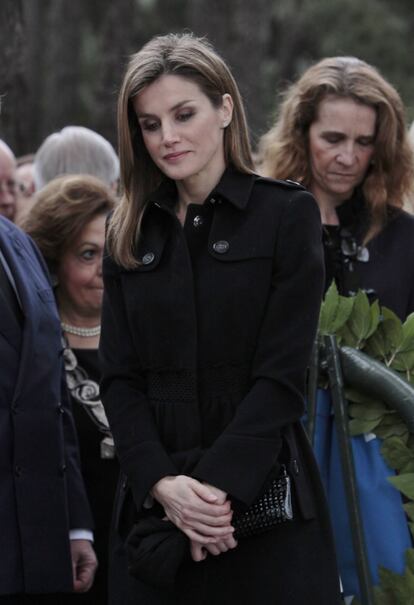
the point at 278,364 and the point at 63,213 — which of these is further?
the point at 63,213

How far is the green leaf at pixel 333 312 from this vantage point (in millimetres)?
3531

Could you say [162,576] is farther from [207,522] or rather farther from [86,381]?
[86,381]

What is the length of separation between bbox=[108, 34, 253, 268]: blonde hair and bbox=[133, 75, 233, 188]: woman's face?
25 millimetres

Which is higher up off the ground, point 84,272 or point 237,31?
point 237,31

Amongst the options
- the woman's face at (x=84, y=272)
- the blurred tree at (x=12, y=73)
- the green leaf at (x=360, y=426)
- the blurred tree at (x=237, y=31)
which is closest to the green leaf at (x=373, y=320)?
the green leaf at (x=360, y=426)

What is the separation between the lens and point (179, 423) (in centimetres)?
297

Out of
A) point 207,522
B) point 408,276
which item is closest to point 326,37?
point 408,276

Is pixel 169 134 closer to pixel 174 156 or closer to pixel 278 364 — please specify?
pixel 174 156

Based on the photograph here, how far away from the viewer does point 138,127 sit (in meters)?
3.14

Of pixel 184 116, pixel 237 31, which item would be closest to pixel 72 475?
pixel 184 116

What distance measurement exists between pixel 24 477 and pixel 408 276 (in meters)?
1.55

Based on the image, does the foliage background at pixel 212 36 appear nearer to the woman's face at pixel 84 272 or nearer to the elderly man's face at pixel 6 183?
the elderly man's face at pixel 6 183

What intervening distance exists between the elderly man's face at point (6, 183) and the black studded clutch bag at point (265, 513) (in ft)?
9.20

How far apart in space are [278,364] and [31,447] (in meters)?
0.86
